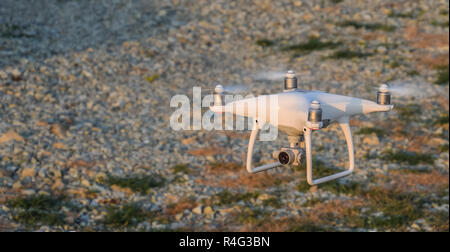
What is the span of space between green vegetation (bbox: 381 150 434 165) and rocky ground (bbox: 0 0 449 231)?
82 mm

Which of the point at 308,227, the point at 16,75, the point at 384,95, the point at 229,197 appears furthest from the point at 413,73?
the point at 384,95

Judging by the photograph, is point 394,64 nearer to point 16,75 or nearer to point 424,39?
point 424,39

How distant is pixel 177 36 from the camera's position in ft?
116

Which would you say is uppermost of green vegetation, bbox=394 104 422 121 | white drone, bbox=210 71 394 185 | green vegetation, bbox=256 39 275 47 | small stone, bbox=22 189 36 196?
green vegetation, bbox=256 39 275 47

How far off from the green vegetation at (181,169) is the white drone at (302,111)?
16353 millimetres

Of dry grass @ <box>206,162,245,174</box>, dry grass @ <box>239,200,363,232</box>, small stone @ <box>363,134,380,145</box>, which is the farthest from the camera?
small stone @ <box>363,134,380,145</box>

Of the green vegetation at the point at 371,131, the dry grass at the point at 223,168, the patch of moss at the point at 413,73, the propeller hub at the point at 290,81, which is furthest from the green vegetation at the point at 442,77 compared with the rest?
the propeller hub at the point at 290,81

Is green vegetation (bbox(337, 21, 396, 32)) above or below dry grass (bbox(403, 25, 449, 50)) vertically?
above

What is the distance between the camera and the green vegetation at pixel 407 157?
936 inches

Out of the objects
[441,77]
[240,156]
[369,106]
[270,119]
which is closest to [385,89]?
[369,106]

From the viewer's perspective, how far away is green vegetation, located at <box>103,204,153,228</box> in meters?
18.8

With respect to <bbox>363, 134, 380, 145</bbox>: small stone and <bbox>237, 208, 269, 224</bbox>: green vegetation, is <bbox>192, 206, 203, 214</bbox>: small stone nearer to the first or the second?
<bbox>237, 208, 269, 224</bbox>: green vegetation

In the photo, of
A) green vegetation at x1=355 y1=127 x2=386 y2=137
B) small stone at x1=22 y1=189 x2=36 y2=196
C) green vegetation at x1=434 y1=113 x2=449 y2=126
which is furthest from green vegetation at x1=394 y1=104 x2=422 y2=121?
small stone at x1=22 y1=189 x2=36 y2=196

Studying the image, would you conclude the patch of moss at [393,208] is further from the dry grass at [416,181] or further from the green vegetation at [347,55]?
the green vegetation at [347,55]
